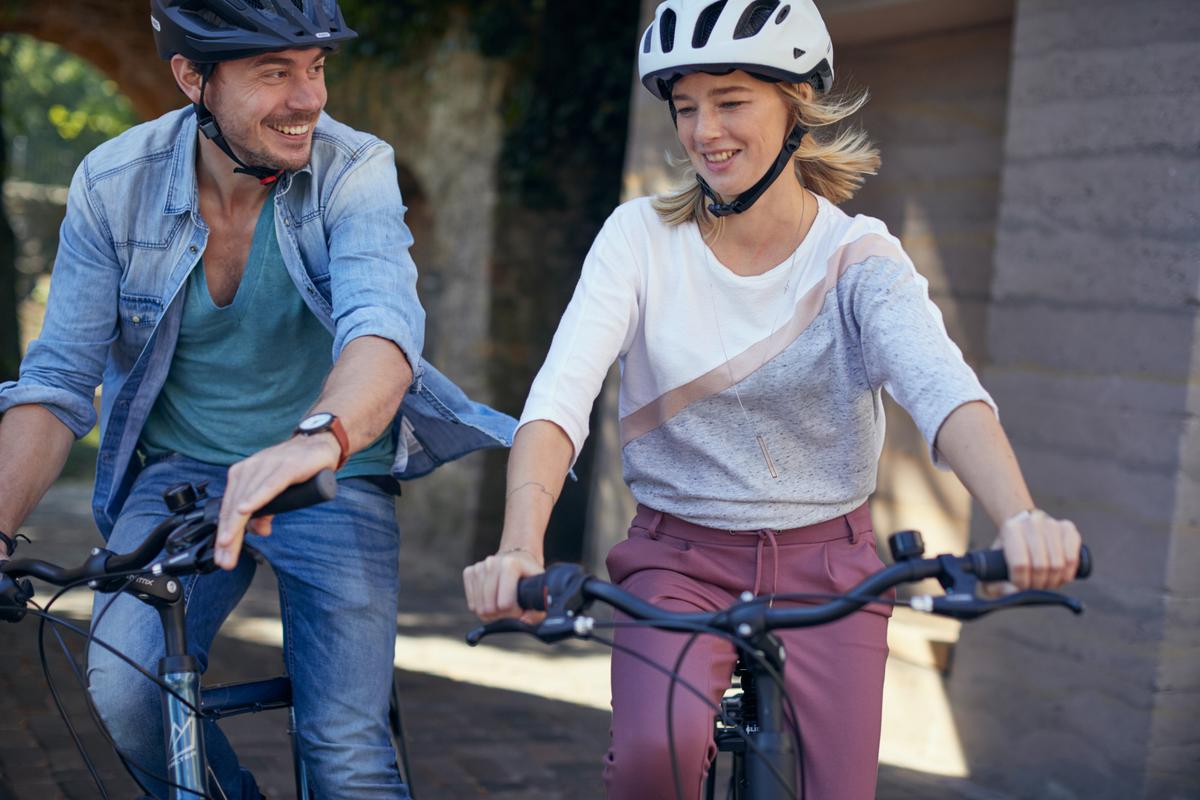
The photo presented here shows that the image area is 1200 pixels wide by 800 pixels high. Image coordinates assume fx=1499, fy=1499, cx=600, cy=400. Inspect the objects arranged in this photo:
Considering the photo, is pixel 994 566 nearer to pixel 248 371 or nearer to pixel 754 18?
pixel 754 18

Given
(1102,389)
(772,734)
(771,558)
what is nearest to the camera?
(772,734)

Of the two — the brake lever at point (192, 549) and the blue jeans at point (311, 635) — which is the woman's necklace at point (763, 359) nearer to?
the blue jeans at point (311, 635)

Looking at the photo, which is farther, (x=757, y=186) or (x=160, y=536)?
(x=757, y=186)

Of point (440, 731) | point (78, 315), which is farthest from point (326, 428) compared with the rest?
point (440, 731)

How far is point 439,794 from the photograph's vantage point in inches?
194

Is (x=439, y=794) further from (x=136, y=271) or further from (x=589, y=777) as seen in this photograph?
(x=136, y=271)

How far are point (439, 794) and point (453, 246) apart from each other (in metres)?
5.92

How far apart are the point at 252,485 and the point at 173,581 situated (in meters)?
0.31

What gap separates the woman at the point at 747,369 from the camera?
2.68m

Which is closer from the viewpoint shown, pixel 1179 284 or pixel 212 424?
pixel 212 424

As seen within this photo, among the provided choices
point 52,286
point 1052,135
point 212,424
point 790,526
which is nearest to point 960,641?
point 1052,135

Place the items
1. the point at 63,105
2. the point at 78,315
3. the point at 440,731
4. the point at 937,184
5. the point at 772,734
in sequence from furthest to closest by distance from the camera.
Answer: the point at 63,105 < the point at 937,184 < the point at 440,731 < the point at 78,315 < the point at 772,734

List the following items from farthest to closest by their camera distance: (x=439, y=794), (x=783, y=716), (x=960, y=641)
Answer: (x=960, y=641) < (x=439, y=794) < (x=783, y=716)

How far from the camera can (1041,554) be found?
212 cm
